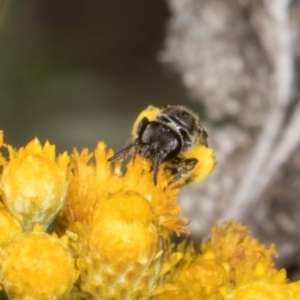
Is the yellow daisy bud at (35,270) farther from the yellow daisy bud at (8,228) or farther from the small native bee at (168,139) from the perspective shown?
the small native bee at (168,139)

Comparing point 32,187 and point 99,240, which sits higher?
point 32,187

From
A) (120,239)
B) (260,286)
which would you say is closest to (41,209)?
(120,239)

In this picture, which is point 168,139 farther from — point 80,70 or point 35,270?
point 80,70

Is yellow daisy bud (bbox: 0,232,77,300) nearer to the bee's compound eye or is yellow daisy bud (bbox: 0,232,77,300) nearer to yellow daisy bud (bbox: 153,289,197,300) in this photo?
yellow daisy bud (bbox: 153,289,197,300)

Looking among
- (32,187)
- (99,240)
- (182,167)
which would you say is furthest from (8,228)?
(182,167)

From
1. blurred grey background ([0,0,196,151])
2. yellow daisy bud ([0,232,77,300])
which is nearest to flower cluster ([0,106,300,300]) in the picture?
yellow daisy bud ([0,232,77,300])

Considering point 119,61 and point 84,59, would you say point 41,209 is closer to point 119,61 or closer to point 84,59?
point 84,59

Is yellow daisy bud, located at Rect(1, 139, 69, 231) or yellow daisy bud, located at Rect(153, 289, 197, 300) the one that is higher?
yellow daisy bud, located at Rect(1, 139, 69, 231)
